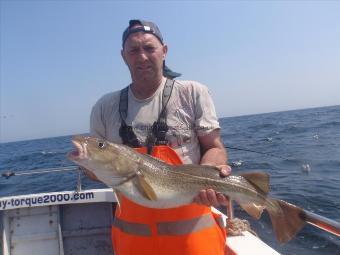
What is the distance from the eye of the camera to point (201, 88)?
3.69 m

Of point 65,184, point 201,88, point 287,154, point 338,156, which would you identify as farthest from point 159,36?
point 287,154

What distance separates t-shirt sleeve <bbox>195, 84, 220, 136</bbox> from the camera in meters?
3.57

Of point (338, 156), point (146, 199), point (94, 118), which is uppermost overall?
point (94, 118)

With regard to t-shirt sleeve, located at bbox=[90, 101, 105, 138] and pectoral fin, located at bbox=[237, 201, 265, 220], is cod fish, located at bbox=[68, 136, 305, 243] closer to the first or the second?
pectoral fin, located at bbox=[237, 201, 265, 220]

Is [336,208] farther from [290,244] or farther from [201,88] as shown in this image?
[201,88]

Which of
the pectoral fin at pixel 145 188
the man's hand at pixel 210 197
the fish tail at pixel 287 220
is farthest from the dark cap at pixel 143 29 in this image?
the fish tail at pixel 287 220

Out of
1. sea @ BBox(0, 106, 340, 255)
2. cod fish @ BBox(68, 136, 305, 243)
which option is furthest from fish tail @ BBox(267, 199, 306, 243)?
sea @ BBox(0, 106, 340, 255)

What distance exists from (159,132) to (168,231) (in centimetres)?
96

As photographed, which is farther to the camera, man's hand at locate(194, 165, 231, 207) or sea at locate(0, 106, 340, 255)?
sea at locate(0, 106, 340, 255)

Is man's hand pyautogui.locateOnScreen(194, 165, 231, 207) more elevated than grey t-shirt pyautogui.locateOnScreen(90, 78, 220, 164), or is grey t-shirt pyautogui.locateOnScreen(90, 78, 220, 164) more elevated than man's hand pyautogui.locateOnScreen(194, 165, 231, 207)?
grey t-shirt pyautogui.locateOnScreen(90, 78, 220, 164)

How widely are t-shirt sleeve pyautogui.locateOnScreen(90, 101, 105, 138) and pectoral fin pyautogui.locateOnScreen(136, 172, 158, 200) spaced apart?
927 millimetres

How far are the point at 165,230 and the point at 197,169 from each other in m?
0.63

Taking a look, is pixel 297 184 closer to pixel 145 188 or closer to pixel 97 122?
pixel 97 122

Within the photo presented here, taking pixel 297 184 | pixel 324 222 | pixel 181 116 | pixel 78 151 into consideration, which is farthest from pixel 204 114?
pixel 297 184
